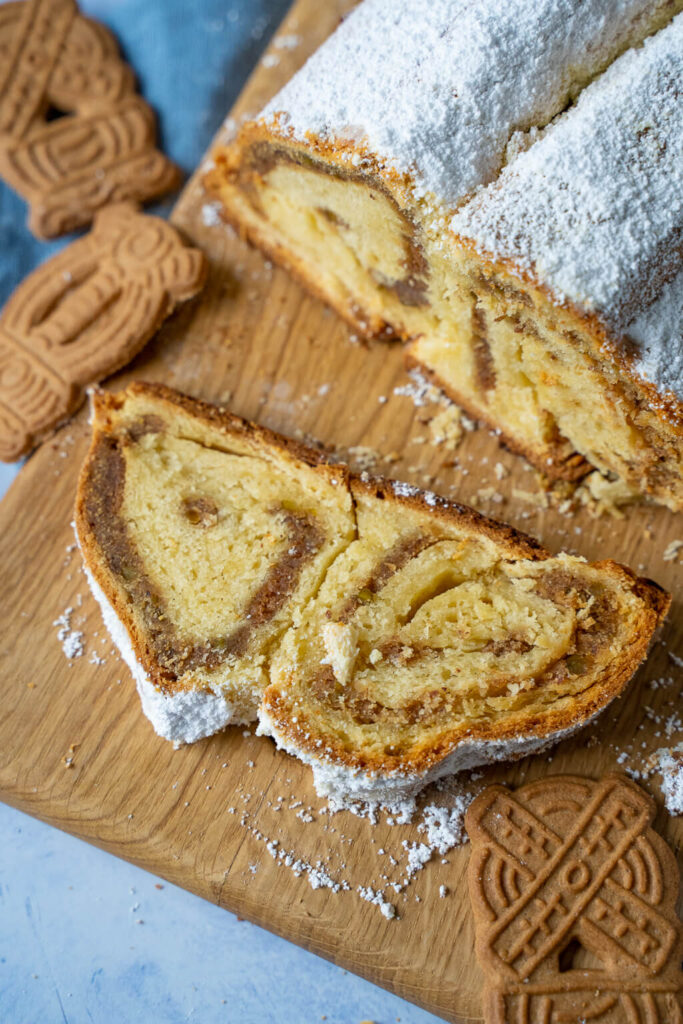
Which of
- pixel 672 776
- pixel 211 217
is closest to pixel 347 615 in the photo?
pixel 672 776

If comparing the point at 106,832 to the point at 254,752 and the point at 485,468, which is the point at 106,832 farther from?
the point at 485,468

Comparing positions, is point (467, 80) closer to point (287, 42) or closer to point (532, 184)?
point (532, 184)

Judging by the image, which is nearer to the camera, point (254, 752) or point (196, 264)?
point (254, 752)

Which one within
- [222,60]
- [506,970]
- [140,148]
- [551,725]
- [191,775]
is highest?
[222,60]

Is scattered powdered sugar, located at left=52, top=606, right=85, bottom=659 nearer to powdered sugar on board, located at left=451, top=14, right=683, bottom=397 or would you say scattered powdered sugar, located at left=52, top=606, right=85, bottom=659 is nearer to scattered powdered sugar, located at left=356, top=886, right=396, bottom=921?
scattered powdered sugar, located at left=356, top=886, right=396, bottom=921

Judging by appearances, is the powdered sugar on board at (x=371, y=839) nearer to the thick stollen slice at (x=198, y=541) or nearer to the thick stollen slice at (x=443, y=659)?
the thick stollen slice at (x=443, y=659)

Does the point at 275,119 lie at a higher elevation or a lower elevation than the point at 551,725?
higher

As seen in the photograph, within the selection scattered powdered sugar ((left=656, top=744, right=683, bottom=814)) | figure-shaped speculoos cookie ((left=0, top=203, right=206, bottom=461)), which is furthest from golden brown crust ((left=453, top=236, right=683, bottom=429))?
figure-shaped speculoos cookie ((left=0, top=203, right=206, bottom=461))

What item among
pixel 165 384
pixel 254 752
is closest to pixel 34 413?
pixel 165 384
